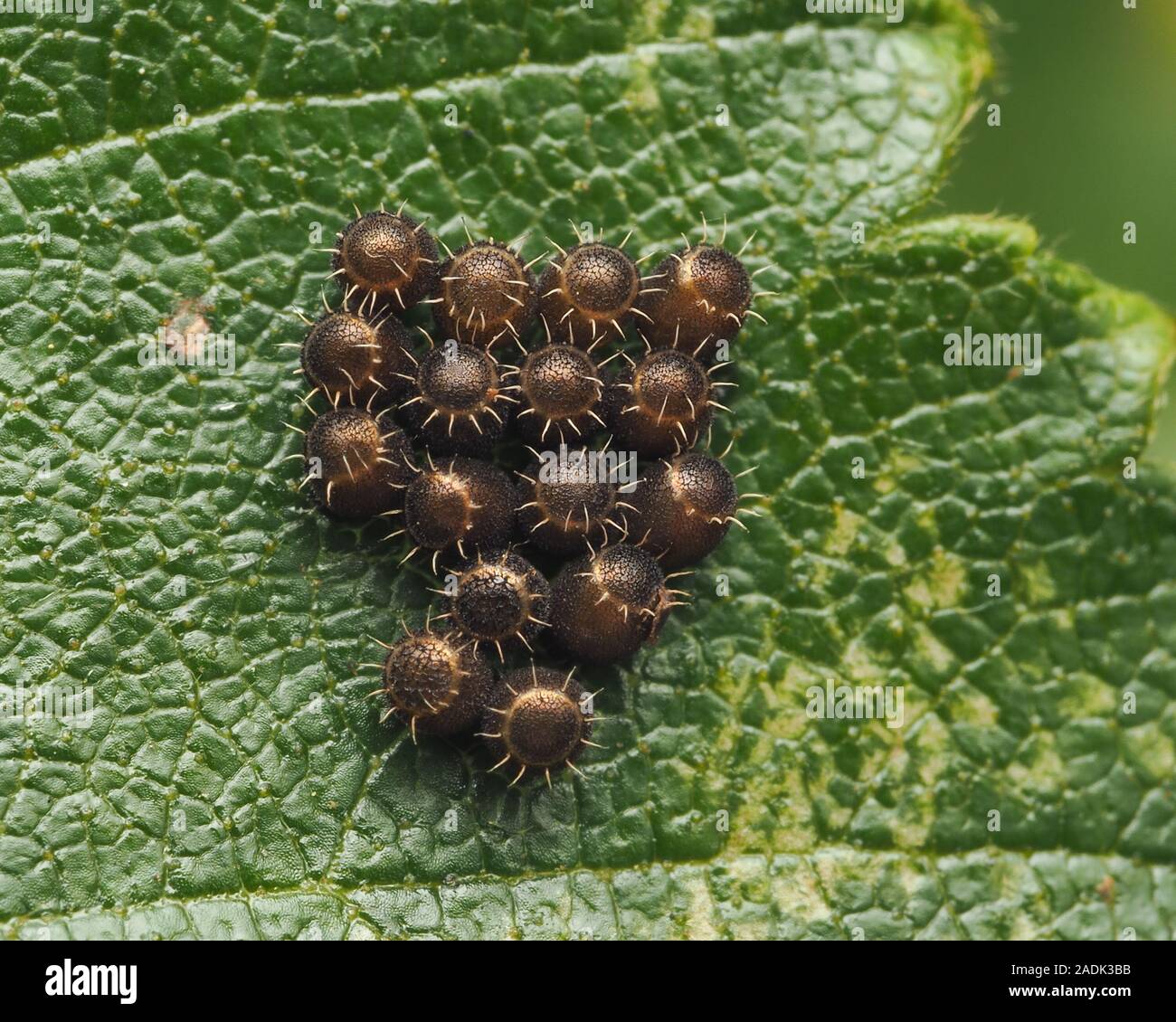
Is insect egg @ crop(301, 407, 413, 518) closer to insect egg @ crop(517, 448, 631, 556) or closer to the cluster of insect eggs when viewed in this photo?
the cluster of insect eggs

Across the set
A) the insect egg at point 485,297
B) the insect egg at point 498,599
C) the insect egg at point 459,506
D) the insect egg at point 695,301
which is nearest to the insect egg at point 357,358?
the insect egg at point 485,297

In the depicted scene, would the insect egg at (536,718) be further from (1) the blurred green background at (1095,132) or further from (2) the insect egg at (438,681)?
(1) the blurred green background at (1095,132)

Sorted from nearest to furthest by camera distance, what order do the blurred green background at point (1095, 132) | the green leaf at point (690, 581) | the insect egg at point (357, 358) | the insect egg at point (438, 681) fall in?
1. the insect egg at point (438, 681)
2. the insect egg at point (357, 358)
3. the green leaf at point (690, 581)
4. the blurred green background at point (1095, 132)

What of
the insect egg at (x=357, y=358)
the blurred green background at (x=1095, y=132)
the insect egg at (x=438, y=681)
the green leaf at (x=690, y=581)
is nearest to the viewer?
the insect egg at (x=438, y=681)

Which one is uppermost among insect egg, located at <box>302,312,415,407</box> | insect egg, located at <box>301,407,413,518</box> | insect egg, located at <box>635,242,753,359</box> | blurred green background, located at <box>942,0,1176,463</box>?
blurred green background, located at <box>942,0,1176,463</box>

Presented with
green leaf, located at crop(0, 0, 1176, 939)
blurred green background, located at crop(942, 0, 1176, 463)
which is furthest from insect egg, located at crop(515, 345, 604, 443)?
blurred green background, located at crop(942, 0, 1176, 463)

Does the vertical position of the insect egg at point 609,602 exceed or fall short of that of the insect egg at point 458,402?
it falls short

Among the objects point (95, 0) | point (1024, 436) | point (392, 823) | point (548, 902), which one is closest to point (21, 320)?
point (95, 0)

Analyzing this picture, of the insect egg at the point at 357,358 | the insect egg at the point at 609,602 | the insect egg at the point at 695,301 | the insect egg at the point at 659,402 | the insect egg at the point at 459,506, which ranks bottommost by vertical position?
the insect egg at the point at 609,602
